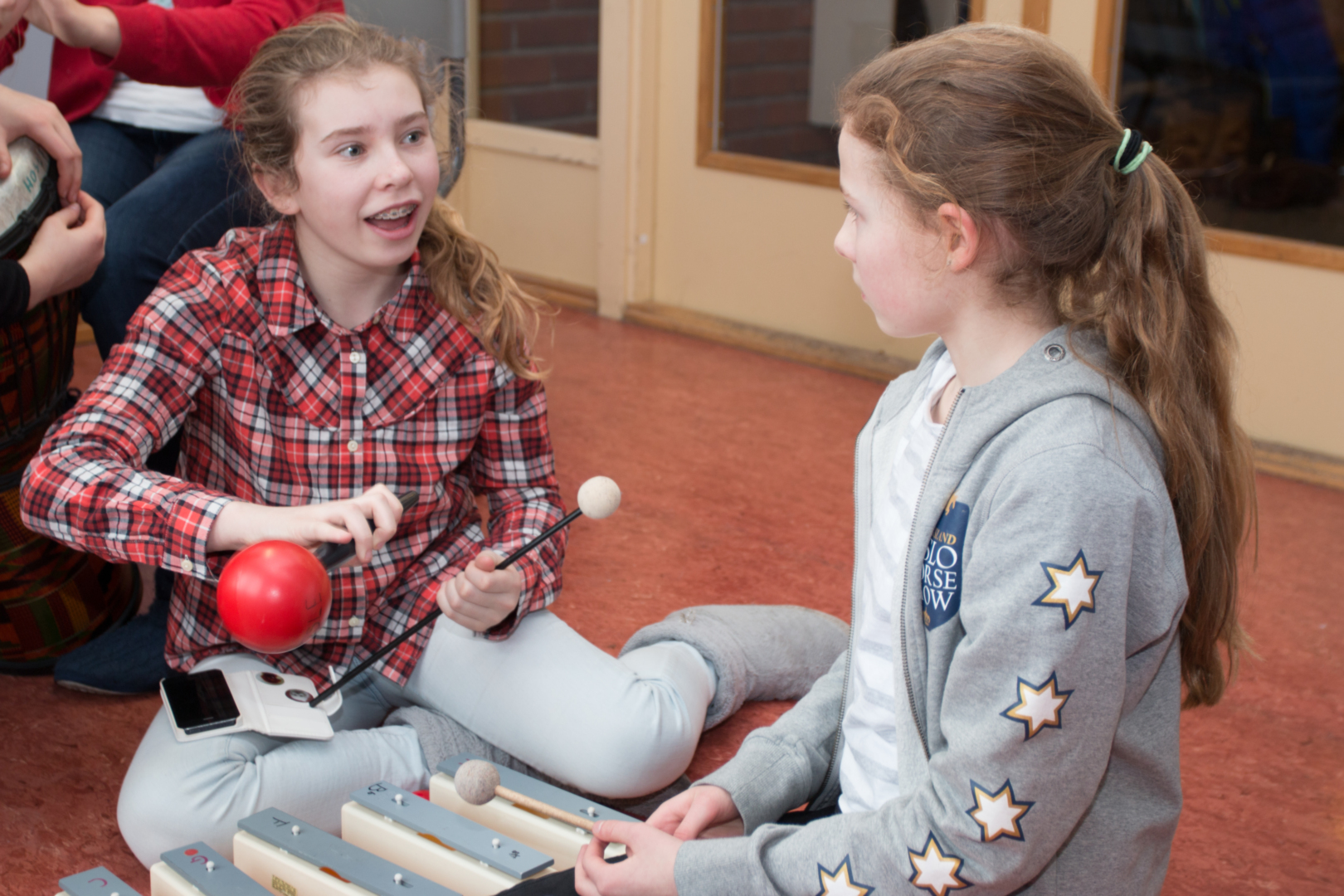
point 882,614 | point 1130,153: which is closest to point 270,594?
point 882,614

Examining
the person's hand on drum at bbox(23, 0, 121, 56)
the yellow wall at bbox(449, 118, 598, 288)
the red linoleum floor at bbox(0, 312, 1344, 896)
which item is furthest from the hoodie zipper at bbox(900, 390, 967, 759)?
the yellow wall at bbox(449, 118, 598, 288)

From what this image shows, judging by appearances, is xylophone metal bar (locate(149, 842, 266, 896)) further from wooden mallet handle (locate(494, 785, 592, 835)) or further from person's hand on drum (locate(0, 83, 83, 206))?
person's hand on drum (locate(0, 83, 83, 206))

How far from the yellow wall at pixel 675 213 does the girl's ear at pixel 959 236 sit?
5.95ft

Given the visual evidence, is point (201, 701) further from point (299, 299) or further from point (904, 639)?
point (904, 639)

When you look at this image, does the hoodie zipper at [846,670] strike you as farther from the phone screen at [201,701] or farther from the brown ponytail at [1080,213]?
the phone screen at [201,701]

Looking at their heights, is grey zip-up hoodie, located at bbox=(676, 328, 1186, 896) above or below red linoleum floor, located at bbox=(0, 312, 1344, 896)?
above

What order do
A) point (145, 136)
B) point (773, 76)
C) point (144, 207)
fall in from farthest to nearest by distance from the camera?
point (773, 76) → point (145, 136) → point (144, 207)

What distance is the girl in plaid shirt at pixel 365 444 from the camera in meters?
1.34

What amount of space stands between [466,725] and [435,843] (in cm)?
25

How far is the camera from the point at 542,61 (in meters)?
3.47


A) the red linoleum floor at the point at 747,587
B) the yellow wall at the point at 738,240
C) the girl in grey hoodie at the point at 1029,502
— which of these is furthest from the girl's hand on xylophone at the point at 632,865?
the yellow wall at the point at 738,240

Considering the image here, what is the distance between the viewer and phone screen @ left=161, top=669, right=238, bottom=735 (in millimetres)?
1327

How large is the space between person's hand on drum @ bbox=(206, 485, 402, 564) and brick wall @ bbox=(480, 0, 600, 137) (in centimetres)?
240

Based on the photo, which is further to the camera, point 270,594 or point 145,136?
point 145,136
